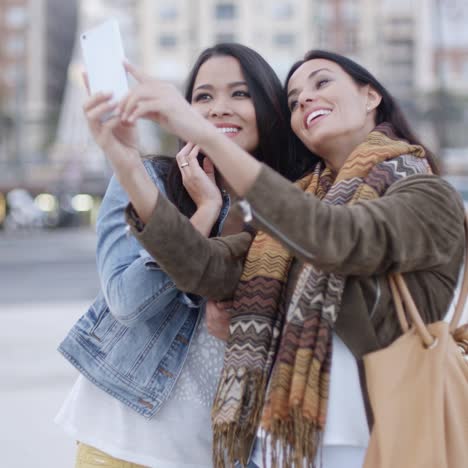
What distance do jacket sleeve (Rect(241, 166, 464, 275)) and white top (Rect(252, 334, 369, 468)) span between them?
20 cm

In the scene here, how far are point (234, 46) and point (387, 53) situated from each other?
7390cm

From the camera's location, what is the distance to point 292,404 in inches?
58.0

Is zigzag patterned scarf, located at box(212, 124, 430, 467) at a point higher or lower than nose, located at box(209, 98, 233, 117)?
lower

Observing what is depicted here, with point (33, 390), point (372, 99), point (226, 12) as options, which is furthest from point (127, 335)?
point (226, 12)

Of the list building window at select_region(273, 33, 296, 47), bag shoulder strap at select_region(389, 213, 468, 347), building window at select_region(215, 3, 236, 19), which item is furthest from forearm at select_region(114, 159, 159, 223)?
building window at select_region(215, 3, 236, 19)

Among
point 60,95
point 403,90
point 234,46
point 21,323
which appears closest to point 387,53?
point 403,90

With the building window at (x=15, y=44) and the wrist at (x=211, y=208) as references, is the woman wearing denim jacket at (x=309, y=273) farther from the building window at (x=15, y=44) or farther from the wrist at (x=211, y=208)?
the building window at (x=15, y=44)

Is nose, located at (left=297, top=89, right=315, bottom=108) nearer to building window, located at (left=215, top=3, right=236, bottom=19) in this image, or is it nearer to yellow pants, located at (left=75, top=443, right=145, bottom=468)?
yellow pants, located at (left=75, top=443, right=145, bottom=468)

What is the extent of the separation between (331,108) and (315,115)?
38 mm

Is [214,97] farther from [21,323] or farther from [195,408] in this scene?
[21,323]

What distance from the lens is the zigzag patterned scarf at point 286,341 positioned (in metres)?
1.49

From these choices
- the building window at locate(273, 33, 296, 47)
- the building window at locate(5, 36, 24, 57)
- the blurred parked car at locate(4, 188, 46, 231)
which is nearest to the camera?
the blurred parked car at locate(4, 188, 46, 231)

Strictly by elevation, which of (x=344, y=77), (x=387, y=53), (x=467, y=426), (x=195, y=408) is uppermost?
(x=344, y=77)

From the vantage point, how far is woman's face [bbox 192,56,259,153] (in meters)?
2.03
